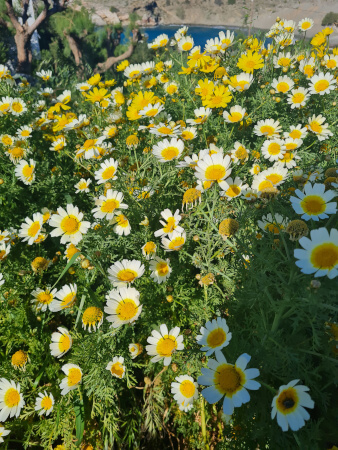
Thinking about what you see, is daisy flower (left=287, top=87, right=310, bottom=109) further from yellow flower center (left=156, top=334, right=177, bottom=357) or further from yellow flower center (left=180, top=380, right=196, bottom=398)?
yellow flower center (left=180, top=380, right=196, bottom=398)

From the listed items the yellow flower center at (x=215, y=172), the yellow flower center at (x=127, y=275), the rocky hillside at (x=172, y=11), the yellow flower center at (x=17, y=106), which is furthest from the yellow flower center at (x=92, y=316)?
the rocky hillside at (x=172, y=11)

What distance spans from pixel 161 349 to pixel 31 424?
943 mm

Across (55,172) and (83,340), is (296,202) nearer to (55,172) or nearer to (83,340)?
(83,340)


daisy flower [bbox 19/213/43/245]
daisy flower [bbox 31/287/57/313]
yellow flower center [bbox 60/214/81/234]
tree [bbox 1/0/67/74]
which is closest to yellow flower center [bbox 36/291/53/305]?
daisy flower [bbox 31/287/57/313]

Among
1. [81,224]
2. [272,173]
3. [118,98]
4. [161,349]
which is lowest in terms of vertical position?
[161,349]

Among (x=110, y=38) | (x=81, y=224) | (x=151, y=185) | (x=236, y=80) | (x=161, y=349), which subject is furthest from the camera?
(x=110, y=38)

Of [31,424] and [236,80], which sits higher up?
[236,80]

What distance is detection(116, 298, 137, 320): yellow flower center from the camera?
1.32m

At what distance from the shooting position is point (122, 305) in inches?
52.9

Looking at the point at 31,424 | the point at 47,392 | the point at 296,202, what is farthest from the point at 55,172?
the point at 296,202

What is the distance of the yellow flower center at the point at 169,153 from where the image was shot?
176 centimetres

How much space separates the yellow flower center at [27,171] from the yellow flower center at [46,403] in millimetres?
1500

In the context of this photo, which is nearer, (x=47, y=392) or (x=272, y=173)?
(x=47, y=392)

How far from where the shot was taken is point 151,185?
1809 mm
